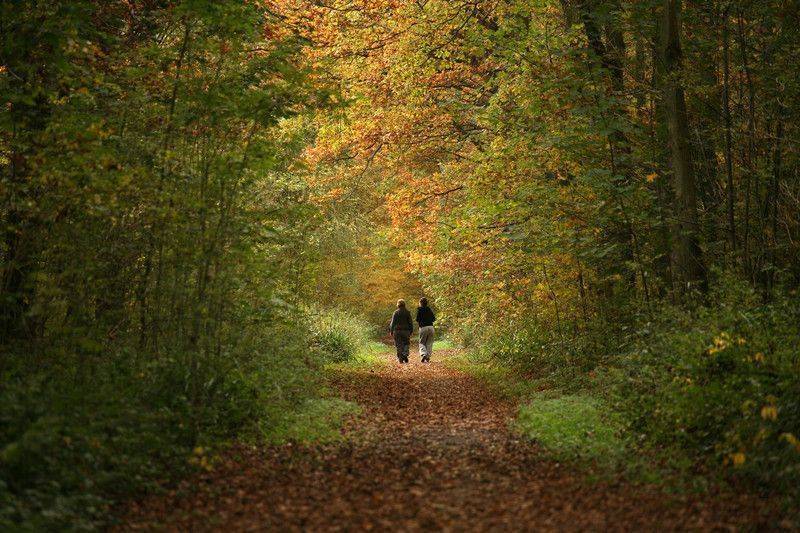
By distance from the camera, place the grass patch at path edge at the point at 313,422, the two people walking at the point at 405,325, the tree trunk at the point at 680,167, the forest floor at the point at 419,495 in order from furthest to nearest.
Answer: the two people walking at the point at 405,325
the tree trunk at the point at 680,167
the grass patch at path edge at the point at 313,422
the forest floor at the point at 419,495

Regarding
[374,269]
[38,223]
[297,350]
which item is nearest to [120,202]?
[38,223]

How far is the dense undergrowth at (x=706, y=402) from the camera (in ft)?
22.4

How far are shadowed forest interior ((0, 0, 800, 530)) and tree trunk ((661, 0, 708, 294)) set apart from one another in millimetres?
46

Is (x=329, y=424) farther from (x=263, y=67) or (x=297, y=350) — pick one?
(x=263, y=67)

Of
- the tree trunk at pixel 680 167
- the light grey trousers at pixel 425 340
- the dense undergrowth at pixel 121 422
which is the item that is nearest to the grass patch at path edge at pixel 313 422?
the dense undergrowth at pixel 121 422

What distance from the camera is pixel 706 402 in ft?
25.2

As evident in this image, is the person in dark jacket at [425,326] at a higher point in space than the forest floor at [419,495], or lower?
higher

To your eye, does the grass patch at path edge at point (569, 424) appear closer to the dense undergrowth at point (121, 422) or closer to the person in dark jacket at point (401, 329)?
the dense undergrowth at point (121, 422)

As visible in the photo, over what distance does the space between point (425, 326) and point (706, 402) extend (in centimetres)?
1566

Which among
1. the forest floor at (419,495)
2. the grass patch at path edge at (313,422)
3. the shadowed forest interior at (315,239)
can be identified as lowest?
the forest floor at (419,495)

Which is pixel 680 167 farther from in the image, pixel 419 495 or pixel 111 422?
pixel 111 422

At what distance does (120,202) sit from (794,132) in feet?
31.0

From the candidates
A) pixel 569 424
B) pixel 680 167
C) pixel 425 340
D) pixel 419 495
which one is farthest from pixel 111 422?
pixel 425 340

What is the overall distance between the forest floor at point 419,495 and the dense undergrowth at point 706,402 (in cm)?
51
